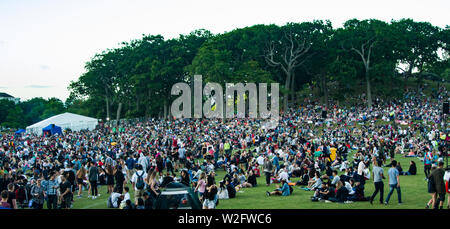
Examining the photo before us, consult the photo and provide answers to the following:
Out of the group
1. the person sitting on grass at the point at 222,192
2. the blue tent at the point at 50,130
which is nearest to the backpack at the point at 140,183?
the person sitting on grass at the point at 222,192

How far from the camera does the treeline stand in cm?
5334

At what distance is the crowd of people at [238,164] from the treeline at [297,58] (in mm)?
7353

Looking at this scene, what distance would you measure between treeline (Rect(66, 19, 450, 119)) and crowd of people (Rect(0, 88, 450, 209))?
735 centimetres

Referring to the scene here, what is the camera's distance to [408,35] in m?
57.7

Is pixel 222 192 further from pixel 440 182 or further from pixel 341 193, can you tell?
pixel 440 182

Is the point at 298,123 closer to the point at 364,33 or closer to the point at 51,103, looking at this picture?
the point at 364,33

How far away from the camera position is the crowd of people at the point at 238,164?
12.4 metres

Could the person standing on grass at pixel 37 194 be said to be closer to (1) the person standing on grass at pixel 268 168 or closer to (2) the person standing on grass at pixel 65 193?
(2) the person standing on grass at pixel 65 193

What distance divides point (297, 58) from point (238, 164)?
39.6 metres

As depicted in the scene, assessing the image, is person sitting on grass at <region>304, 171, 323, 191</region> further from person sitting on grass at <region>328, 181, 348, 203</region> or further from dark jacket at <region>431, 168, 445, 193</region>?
dark jacket at <region>431, 168, 445, 193</region>

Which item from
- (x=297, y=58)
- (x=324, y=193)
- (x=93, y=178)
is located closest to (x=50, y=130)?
(x=297, y=58)
